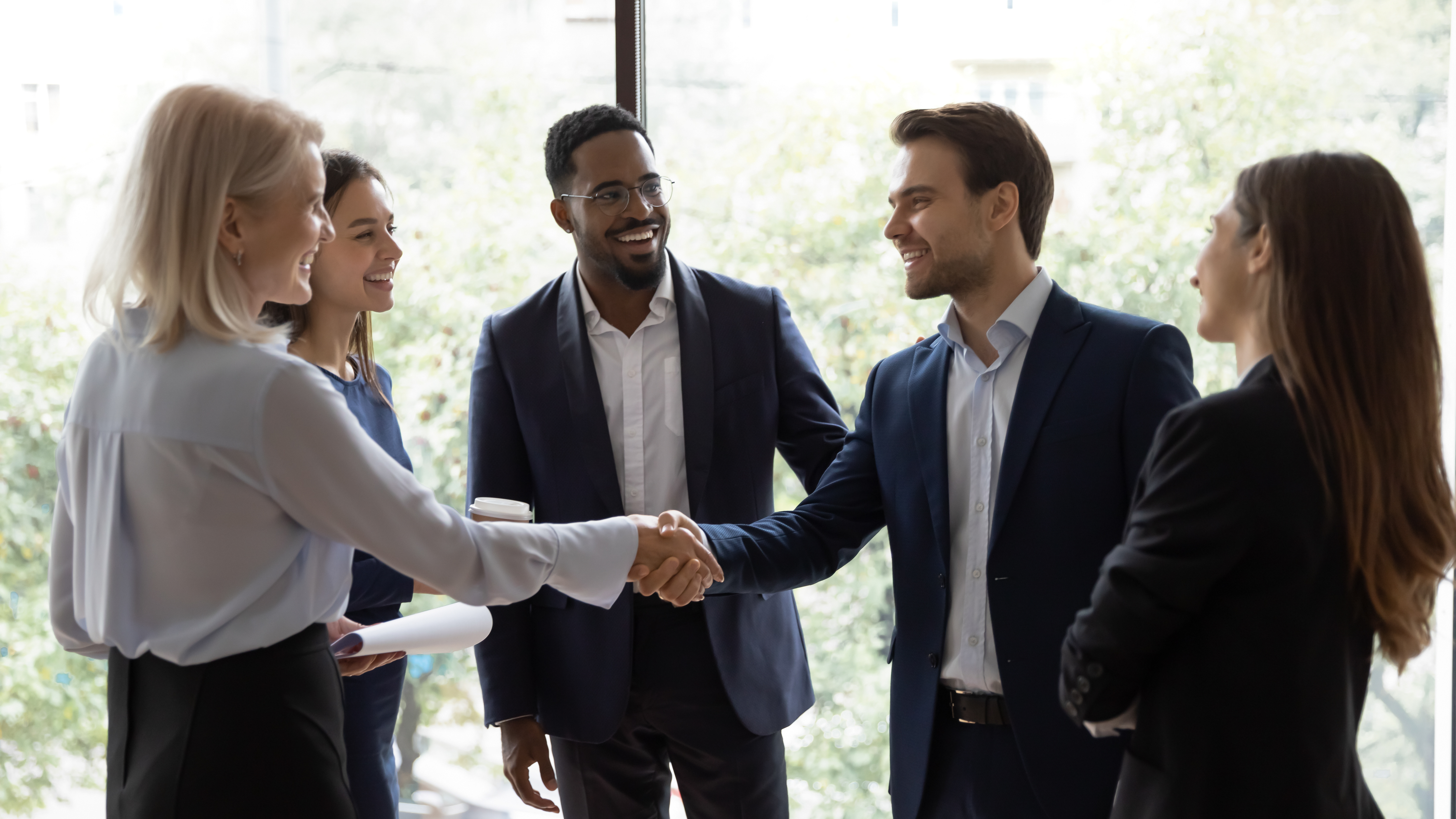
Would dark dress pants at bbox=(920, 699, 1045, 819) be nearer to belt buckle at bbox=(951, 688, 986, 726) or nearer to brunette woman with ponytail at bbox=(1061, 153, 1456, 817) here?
belt buckle at bbox=(951, 688, 986, 726)

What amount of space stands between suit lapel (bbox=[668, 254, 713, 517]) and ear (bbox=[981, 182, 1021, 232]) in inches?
23.4

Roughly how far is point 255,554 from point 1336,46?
107 inches

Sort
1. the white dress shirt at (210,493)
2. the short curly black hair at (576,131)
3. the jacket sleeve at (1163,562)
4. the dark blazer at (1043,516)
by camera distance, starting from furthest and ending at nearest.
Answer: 1. the short curly black hair at (576,131)
2. the dark blazer at (1043,516)
3. the white dress shirt at (210,493)
4. the jacket sleeve at (1163,562)

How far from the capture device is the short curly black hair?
224cm

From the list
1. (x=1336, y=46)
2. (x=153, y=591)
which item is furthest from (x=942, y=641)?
(x=1336, y=46)

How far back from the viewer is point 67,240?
3420 millimetres

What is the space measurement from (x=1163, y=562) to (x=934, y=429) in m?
0.64

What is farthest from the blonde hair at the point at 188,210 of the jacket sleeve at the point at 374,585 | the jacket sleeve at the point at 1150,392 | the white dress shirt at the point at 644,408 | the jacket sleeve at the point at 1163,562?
the jacket sleeve at the point at 1150,392

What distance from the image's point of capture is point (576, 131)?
226 cm

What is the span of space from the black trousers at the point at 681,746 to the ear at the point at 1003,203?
3.00 feet

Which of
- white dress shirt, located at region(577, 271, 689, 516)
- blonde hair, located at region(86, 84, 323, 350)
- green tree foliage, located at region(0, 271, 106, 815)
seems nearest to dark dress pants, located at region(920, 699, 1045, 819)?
white dress shirt, located at region(577, 271, 689, 516)

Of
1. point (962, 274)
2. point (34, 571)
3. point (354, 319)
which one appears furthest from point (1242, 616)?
point (34, 571)

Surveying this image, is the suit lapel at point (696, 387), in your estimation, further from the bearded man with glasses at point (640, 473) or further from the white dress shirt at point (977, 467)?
the white dress shirt at point (977, 467)

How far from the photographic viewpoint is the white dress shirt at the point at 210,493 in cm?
130
